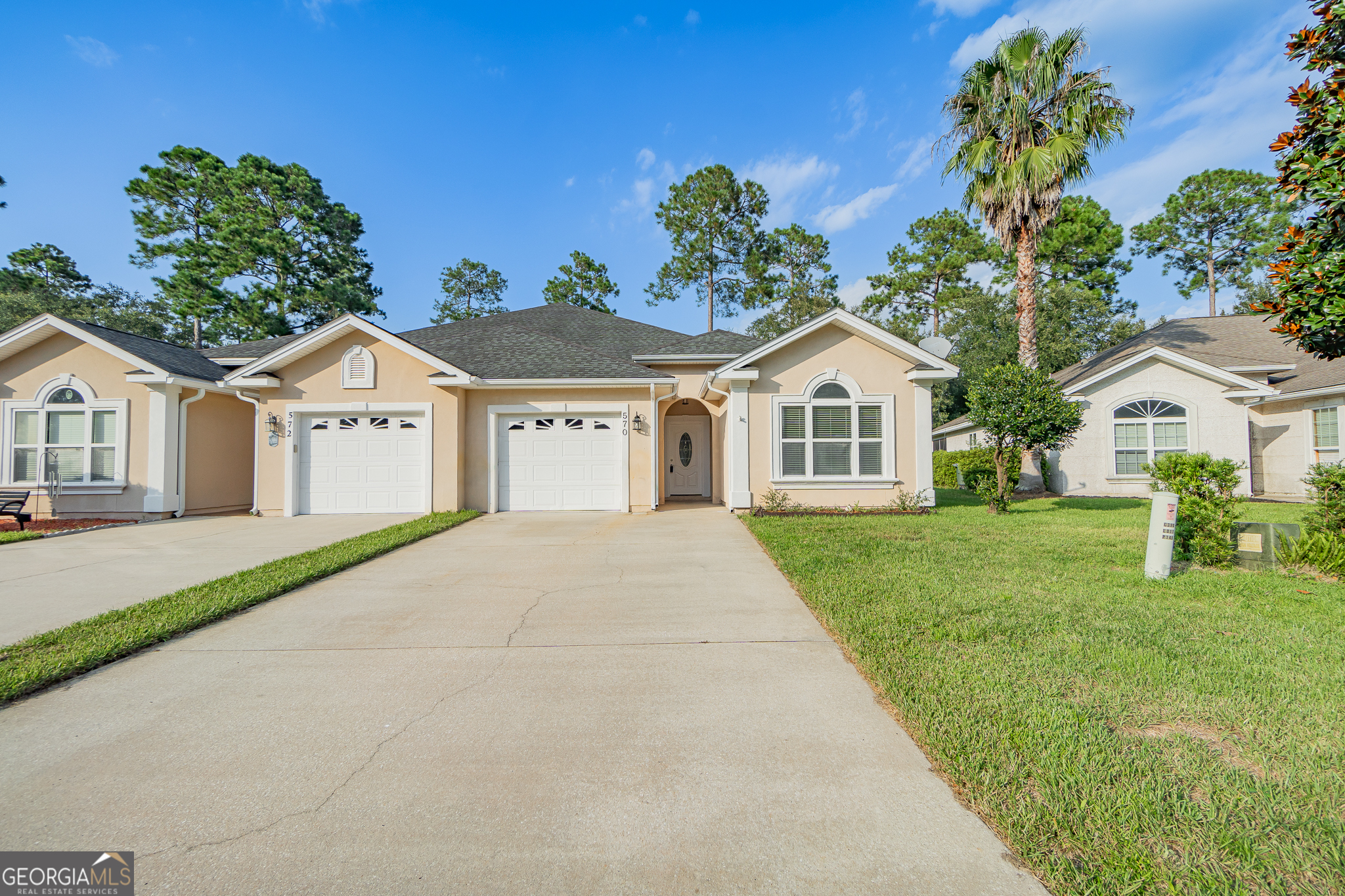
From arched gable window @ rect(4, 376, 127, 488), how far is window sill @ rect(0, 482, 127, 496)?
0.12m

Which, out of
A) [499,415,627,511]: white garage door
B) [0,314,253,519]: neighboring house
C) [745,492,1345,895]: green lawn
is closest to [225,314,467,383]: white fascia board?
[0,314,253,519]: neighboring house

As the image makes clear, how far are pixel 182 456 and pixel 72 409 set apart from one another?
2504mm

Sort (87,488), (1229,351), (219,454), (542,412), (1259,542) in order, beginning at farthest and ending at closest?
(1229,351), (219,454), (542,412), (87,488), (1259,542)

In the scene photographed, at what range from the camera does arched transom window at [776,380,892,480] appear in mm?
12547

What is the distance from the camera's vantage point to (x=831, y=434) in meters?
12.6


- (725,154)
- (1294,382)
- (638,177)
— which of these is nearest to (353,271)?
(638,177)

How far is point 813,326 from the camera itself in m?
12.4

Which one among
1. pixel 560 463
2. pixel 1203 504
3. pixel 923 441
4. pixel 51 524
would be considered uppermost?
pixel 923 441

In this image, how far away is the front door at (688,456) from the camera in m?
16.4

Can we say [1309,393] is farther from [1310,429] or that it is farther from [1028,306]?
[1028,306]

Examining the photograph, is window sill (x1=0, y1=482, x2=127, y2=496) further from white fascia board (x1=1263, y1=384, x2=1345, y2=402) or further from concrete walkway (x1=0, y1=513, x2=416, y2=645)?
white fascia board (x1=1263, y1=384, x2=1345, y2=402)

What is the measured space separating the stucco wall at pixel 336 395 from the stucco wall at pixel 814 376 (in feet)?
21.5

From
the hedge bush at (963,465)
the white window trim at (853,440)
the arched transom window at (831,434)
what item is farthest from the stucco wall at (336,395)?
the hedge bush at (963,465)

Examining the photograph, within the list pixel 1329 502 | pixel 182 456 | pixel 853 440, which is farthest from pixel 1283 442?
pixel 182 456
